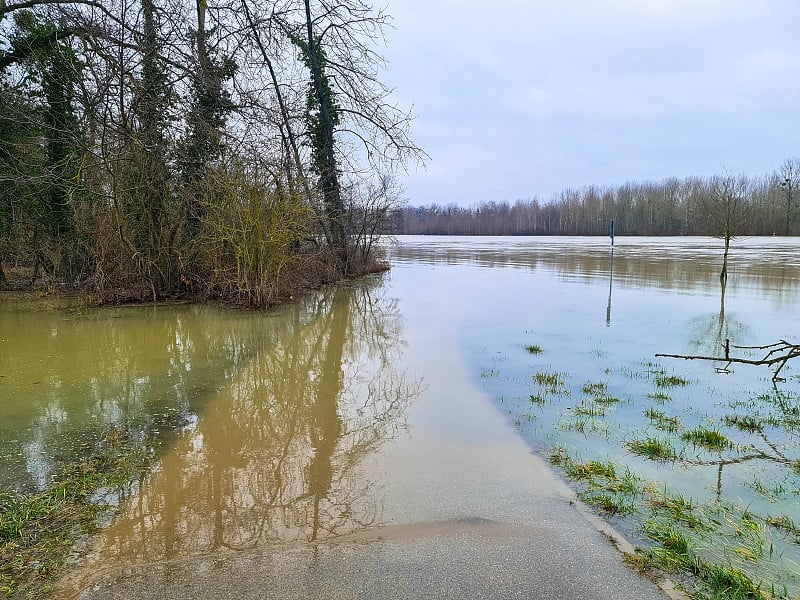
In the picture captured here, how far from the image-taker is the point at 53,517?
3279 mm

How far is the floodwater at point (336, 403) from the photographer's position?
3.58m

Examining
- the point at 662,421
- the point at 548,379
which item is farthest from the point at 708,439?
the point at 548,379

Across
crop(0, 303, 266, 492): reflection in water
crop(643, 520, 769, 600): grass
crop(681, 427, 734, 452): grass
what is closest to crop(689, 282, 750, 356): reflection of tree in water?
crop(681, 427, 734, 452): grass

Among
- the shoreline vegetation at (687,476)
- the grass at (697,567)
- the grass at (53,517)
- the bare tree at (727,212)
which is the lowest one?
the shoreline vegetation at (687,476)

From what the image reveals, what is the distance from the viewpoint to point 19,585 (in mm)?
2590

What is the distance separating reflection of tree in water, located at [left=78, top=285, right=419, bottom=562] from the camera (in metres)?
3.21

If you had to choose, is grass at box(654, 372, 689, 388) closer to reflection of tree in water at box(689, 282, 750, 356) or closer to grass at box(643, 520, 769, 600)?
reflection of tree in water at box(689, 282, 750, 356)

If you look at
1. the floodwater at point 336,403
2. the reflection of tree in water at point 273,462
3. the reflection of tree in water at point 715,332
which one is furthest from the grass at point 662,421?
the reflection of tree in water at point 715,332

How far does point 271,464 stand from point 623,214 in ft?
317

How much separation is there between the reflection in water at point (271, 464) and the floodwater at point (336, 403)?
0.02m

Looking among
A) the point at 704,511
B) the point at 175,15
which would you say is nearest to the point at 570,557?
the point at 704,511

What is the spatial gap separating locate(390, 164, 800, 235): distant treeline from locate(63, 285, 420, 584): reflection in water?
17.9 metres

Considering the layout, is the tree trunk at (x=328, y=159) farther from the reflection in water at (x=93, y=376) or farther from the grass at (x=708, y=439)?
the grass at (x=708, y=439)

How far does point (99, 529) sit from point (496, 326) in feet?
28.3
